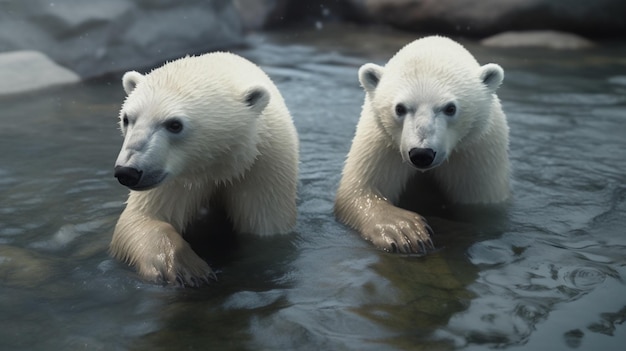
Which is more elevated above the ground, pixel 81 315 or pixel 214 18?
pixel 214 18

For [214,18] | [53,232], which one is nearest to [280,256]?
[53,232]

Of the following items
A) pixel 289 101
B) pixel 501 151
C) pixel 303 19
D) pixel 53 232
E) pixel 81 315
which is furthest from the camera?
pixel 303 19

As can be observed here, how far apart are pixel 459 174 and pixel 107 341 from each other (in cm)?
252

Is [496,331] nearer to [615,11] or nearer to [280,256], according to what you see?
[280,256]

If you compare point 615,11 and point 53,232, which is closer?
point 53,232

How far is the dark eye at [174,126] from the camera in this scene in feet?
13.1

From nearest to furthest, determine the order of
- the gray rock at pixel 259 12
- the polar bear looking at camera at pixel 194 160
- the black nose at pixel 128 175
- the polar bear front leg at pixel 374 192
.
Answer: the black nose at pixel 128 175 < the polar bear looking at camera at pixel 194 160 < the polar bear front leg at pixel 374 192 < the gray rock at pixel 259 12

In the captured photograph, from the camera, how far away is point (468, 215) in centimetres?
513

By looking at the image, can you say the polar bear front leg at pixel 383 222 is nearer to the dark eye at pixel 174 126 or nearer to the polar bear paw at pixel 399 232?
the polar bear paw at pixel 399 232

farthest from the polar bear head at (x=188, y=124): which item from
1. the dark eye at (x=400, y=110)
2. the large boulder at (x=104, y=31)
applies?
the large boulder at (x=104, y=31)

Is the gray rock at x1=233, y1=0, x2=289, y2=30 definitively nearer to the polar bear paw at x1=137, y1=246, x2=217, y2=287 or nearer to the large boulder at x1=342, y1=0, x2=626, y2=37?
the large boulder at x1=342, y1=0, x2=626, y2=37

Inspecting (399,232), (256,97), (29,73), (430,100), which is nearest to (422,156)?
(430,100)

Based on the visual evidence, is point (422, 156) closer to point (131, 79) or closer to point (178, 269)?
point (178, 269)

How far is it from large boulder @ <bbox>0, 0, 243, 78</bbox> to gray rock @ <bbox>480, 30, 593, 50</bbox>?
3.98 m
